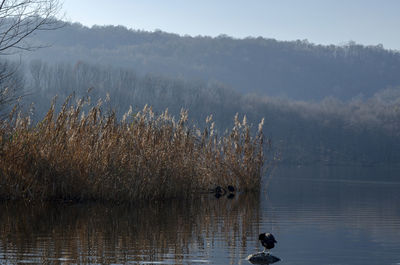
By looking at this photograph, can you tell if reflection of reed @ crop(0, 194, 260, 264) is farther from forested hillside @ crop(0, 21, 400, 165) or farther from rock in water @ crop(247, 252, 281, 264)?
forested hillside @ crop(0, 21, 400, 165)

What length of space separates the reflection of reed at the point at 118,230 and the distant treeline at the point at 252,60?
12273cm

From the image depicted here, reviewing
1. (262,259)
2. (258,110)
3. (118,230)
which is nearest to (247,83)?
(258,110)

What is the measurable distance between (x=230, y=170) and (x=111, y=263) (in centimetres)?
1062

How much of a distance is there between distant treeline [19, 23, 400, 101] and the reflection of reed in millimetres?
122729

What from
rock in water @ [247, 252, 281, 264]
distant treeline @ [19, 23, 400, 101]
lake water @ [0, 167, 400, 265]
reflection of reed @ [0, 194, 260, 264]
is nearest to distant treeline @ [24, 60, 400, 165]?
distant treeline @ [19, 23, 400, 101]

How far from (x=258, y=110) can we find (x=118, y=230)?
97633 millimetres

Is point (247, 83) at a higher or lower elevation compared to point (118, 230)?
higher

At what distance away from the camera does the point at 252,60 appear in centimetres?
15550

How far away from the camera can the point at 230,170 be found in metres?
16.2

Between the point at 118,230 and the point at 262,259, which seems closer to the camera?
the point at 262,259

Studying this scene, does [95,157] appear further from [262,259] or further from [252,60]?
[252,60]

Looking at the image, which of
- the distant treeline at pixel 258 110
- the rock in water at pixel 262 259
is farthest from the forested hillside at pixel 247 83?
the rock in water at pixel 262 259

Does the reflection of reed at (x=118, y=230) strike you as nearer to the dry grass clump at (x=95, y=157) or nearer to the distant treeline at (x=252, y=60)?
the dry grass clump at (x=95, y=157)

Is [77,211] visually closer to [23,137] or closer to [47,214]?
[47,214]
